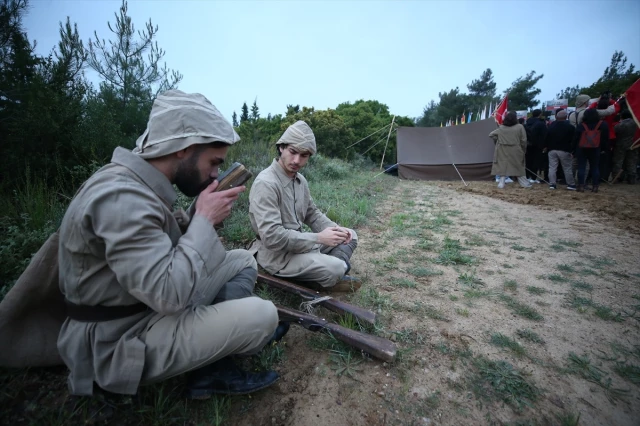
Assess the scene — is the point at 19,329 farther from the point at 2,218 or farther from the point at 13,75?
the point at 13,75

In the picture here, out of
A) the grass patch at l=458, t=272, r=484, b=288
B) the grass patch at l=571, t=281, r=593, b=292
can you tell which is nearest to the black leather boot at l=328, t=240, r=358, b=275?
the grass patch at l=458, t=272, r=484, b=288

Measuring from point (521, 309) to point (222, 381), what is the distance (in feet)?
8.04

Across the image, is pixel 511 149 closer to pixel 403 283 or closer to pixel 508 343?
pixel 403 283

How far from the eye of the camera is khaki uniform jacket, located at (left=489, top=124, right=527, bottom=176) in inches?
324

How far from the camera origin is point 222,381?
57.8 inches

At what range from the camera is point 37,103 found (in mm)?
3816

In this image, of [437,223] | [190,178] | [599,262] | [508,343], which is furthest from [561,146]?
[190,178]

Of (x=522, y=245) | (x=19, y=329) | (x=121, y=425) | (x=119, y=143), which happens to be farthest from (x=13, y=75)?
(x=522, y=245)

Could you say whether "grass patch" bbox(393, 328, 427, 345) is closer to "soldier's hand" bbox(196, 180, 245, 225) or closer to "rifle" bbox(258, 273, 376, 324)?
"rifle" bbox(258, 273, 376, 324)

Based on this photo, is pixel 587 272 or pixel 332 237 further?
pixel 587 272

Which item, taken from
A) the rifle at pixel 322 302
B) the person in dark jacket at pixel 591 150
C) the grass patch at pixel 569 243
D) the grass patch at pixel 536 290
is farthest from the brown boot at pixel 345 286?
the person in dark jacket at pixel 591 150

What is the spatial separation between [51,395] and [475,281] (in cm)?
332

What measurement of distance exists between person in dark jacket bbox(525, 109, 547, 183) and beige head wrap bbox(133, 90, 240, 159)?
9.90 m

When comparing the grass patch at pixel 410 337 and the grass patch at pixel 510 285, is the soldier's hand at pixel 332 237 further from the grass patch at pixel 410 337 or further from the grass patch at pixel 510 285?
the grass patch at pixel 510 285
